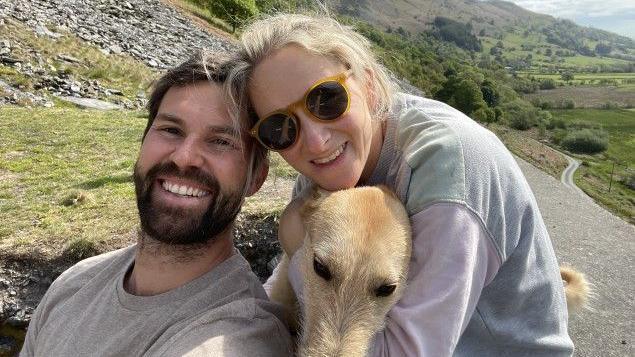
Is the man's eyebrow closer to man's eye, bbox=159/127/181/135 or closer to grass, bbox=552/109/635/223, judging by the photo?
man's eye, bbox=159/127/181/135

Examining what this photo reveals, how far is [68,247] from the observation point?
18.6 feet

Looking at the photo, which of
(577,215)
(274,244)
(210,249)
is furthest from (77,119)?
(577,215)

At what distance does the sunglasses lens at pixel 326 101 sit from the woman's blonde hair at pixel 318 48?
0.73ft

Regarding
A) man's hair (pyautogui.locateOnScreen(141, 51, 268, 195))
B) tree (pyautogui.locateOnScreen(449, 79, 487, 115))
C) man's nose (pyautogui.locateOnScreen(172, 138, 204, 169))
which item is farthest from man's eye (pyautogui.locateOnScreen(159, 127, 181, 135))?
tree (pyautogui.locateOnScreen(449, 79, 487, 115))

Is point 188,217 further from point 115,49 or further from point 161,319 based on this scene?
point 115,49

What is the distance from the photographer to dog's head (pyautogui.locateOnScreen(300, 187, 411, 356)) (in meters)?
2.25

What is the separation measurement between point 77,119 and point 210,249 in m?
11.6

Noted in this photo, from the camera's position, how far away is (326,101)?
2467mm

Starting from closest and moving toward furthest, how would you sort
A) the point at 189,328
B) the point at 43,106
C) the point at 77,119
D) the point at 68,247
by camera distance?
the point at 189,328 → the point at 68,247 → the point at 77,119 → the point at 43,106

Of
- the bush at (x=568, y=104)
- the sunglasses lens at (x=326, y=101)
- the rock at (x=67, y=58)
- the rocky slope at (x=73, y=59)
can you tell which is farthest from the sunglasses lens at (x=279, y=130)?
the bush at (x=568, y=104)

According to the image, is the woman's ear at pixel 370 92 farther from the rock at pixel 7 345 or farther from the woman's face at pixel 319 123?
the rock at pixel 7 345

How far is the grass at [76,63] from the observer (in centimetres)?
1822

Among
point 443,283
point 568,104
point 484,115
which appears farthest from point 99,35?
point 568,104

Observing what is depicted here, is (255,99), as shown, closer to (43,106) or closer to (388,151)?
(388,151)
